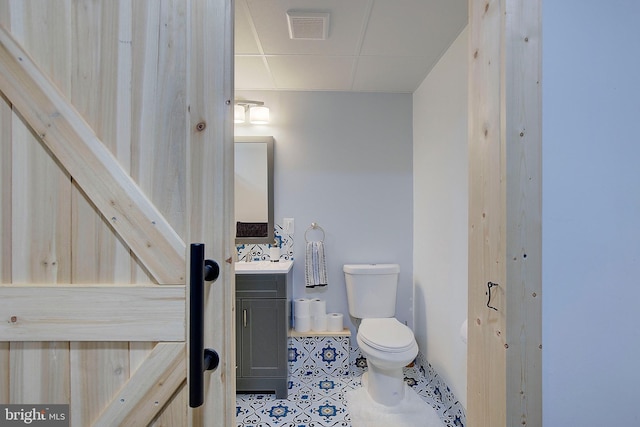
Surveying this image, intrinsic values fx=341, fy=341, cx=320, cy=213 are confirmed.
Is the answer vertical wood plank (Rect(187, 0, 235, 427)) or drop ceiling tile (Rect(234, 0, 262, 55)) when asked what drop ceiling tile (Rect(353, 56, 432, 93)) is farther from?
vertical wood plank (Rect(187, 0, 235, 427))

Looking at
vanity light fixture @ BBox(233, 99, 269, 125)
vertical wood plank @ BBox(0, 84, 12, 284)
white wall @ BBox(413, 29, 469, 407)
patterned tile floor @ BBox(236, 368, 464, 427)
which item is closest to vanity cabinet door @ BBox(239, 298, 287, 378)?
patterned tile floor @ BBox(236, 368, 464, 427)

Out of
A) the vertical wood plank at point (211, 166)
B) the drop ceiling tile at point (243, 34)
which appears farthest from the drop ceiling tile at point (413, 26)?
the vertical wood plank at point (211, 166)

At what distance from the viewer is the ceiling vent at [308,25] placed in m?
1.76

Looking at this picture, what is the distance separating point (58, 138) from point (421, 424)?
86.6 inches

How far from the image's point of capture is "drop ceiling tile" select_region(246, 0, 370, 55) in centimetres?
169

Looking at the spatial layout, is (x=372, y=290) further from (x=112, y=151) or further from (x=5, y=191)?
(x=5, y=191)

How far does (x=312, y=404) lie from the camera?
2.22m

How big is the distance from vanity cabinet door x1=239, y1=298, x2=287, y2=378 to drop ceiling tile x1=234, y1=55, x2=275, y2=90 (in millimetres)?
1614

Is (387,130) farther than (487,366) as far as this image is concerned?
Yes

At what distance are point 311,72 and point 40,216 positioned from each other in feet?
6.69

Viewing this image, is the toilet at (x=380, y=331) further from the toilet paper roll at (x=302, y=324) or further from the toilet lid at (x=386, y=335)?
the toilet paper roll at (x=302, y=324)

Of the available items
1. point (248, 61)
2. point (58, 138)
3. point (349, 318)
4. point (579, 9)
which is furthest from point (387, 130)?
point (58, 138)

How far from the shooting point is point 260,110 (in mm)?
2738

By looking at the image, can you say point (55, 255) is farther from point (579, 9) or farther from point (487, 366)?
point (579, 9)
